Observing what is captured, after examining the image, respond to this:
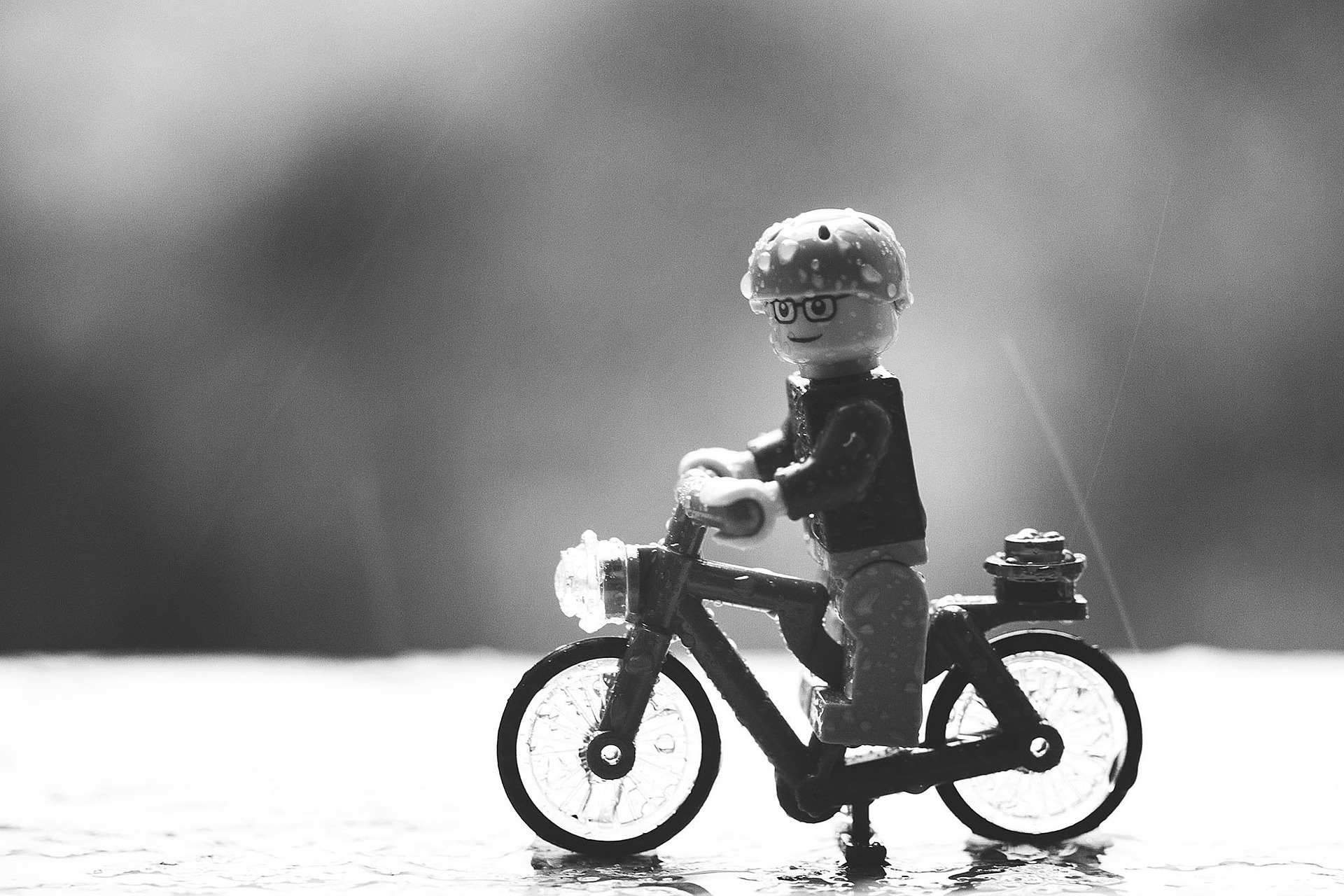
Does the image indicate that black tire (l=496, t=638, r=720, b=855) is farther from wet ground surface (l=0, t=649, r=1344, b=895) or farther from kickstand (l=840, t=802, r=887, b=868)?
kickstand (l=840, t=802, r=887, b=868)

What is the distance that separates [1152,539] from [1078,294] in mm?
576

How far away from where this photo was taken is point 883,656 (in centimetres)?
193

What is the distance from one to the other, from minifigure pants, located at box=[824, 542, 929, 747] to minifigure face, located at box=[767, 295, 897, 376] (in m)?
0.26

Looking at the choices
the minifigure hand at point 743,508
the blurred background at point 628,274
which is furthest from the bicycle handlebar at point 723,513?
the blurred background at point 628,274

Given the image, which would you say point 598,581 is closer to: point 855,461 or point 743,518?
point 743,518

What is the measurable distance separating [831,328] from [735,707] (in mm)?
544

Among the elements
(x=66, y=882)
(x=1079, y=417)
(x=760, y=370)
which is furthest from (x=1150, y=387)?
(x=66, y=882)

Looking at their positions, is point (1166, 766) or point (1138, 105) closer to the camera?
point (1166, 766)

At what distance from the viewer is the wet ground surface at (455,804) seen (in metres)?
1.93

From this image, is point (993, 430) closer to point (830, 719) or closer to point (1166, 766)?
point (1166, 766)

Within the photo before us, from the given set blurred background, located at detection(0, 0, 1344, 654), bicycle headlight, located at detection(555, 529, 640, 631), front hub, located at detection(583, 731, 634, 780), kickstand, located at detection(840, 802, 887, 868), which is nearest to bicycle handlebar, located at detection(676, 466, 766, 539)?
bicycle headlight, located at detection(555, 529, 640, 631)

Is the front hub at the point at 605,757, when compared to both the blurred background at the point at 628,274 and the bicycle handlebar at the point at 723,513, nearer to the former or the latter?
the bicycle handlebar at the point at 723,513

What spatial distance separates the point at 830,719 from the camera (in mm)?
1945

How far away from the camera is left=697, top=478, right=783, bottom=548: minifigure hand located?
1860 millimetres
